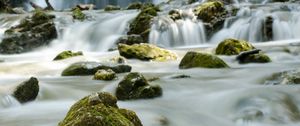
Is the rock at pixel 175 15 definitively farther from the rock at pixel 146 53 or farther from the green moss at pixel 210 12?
the rock at pixel 146 53

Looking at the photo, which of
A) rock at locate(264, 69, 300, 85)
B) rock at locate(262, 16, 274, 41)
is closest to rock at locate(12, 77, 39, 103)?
rock at locate(264, 69, 300, 85)

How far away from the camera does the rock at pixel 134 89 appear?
22.5ft

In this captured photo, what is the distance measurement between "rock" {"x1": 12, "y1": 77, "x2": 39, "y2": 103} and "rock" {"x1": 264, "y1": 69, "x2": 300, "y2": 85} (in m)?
3.97

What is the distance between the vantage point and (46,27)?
19141 mm

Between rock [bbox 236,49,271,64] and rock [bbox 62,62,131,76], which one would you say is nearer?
rock [bbox 62,62,131,76]

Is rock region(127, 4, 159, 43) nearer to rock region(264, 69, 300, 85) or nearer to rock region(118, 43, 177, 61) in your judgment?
rock region(118, 43, 177, 61)

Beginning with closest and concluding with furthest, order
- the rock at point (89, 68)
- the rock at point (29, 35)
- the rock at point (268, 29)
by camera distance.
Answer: the rock at point (89, 68), the rock at point (268, 29), the rock at point (29, 35)

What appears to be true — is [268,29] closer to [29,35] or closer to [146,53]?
[146,53]

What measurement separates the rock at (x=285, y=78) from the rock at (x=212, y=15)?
9.51 meters

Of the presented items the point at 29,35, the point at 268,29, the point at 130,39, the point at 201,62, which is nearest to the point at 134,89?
the point at 201,62

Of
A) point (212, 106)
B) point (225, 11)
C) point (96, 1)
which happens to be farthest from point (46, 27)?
point (96, 1)

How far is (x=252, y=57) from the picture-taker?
11180mm

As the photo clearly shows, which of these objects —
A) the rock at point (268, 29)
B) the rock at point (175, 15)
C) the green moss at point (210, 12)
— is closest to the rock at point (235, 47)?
the rock at point (268, 29)

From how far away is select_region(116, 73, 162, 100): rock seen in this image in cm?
686
